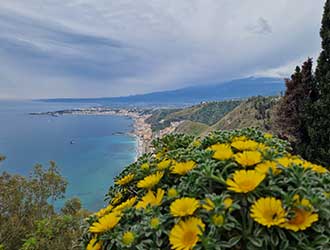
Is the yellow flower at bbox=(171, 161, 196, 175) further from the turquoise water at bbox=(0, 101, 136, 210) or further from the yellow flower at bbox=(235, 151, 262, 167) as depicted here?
the turquoise water at bbox=(0, 101, 136, 210)

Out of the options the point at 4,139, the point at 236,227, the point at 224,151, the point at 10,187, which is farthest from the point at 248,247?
the point at 4,139

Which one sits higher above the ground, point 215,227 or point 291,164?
point 291,164

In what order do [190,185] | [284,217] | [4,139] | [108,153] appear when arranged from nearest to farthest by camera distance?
1. [284,217]
2. [190,185]
3. [108,153]
4. [4,139]

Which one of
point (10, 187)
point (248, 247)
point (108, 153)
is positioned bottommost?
point (108, 153)

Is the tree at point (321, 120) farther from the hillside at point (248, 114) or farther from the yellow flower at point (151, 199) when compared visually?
the hillside at point (248, 114)

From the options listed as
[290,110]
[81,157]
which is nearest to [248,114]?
[81,157]

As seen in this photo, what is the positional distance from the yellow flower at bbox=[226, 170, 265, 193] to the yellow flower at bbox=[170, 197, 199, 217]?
111 mm

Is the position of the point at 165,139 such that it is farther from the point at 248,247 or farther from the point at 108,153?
the point at 108,153

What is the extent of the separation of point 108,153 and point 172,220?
180 feet

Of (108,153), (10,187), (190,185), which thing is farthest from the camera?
(108,153)

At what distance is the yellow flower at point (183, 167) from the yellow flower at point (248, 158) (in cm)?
16

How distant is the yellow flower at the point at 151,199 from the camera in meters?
1.03

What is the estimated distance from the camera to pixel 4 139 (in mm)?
60562

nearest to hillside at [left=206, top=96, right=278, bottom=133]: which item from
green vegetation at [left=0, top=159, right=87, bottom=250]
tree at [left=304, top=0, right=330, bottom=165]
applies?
tree at [left=304, top=0, right=330, bottom=165]
